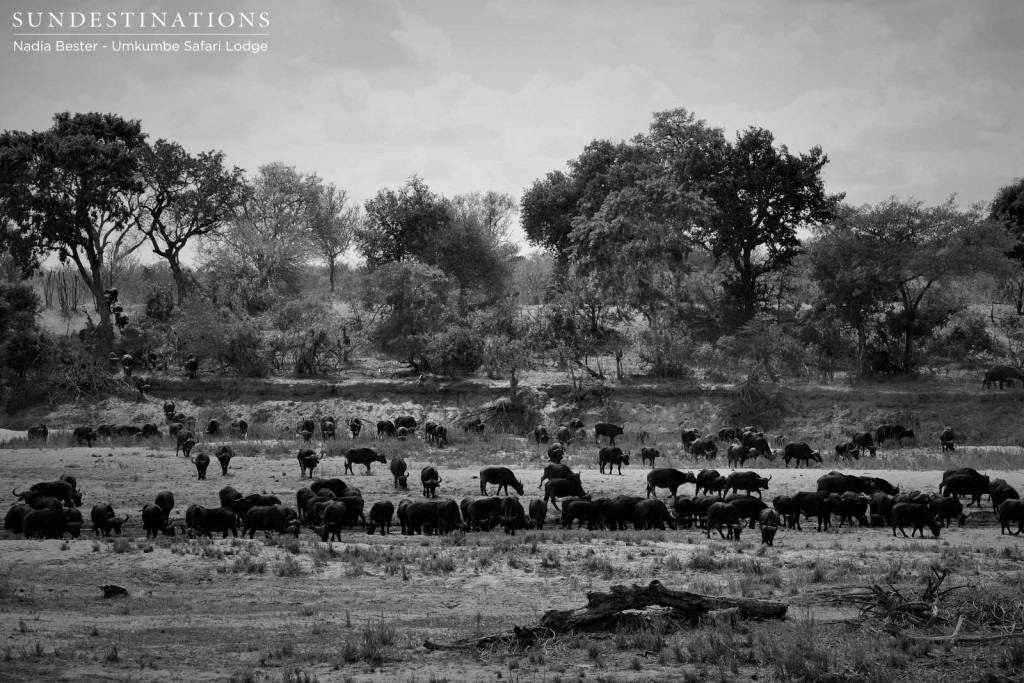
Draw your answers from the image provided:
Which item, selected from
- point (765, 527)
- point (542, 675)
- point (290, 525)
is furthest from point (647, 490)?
point (542, 675)

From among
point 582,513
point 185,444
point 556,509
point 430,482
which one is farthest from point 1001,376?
point 185,444

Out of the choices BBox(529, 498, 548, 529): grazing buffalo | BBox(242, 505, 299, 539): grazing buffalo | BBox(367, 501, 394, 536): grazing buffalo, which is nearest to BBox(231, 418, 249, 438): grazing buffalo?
BBox(367, 501, 394, 536): grazing buffalo

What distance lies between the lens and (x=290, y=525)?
2289cm

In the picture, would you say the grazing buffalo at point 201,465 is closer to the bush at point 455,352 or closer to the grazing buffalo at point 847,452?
the grazing buffalo at point 847,452

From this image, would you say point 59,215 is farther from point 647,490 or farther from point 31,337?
point 647,490

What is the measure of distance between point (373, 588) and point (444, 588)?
119 centimetres

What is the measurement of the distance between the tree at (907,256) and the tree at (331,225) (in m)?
41.6

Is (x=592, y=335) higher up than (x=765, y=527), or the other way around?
(x=592, y=335)

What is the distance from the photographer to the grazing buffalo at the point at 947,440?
37.1 metres

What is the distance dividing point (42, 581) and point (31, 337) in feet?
139

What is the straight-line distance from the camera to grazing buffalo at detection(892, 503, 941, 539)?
22375mm

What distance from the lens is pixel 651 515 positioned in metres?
24.1

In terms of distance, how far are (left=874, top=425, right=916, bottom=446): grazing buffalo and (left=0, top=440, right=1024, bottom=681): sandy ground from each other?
1206 centimetres

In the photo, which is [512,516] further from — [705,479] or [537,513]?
[705,479]
